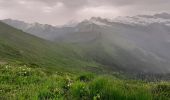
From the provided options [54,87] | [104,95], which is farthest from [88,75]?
[104,95]

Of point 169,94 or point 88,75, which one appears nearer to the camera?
point 169,94

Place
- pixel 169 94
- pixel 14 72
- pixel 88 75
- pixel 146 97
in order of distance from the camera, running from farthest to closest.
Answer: pixel 14 72 → pixel 88 75 → pixel 169 94 → pixel 146 97

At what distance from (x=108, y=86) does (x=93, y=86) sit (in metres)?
0.45

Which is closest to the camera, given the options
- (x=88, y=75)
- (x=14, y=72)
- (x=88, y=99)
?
(x=88, y=99)

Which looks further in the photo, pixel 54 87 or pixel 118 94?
pixel 54 87

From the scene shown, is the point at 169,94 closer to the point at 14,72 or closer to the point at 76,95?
the point at 76,95

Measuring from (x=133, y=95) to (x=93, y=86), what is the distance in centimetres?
132

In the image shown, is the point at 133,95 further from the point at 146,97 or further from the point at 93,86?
the point at 93,86

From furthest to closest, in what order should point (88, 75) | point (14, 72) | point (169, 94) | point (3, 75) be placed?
point (14, 72) < point (3, 75) < point (88, 75) < point (169, 94)

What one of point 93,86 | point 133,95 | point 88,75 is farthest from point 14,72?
point 133,95

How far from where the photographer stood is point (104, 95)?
28.7 ft

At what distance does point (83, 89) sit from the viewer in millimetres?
9273

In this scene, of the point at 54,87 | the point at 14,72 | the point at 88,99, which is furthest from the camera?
the point at 14,72

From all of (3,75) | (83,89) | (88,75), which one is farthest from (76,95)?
(3,75)
